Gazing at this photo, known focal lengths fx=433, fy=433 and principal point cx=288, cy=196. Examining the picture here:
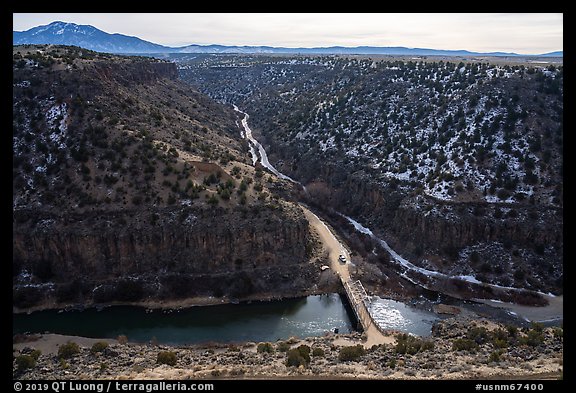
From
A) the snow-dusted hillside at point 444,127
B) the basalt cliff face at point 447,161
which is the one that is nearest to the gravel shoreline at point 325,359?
the basalt cliff face at point 447,161

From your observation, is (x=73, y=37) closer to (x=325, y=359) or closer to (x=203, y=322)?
(x=203, y=322)

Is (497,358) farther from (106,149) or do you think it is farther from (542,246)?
(106,149)

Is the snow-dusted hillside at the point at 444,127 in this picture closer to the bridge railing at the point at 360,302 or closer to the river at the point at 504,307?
the river at the point at 504,307

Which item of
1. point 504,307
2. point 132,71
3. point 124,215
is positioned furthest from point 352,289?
point 132,71

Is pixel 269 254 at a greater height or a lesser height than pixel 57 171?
lesser

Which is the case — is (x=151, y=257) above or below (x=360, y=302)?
above

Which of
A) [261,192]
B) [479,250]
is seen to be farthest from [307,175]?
[479,250]
